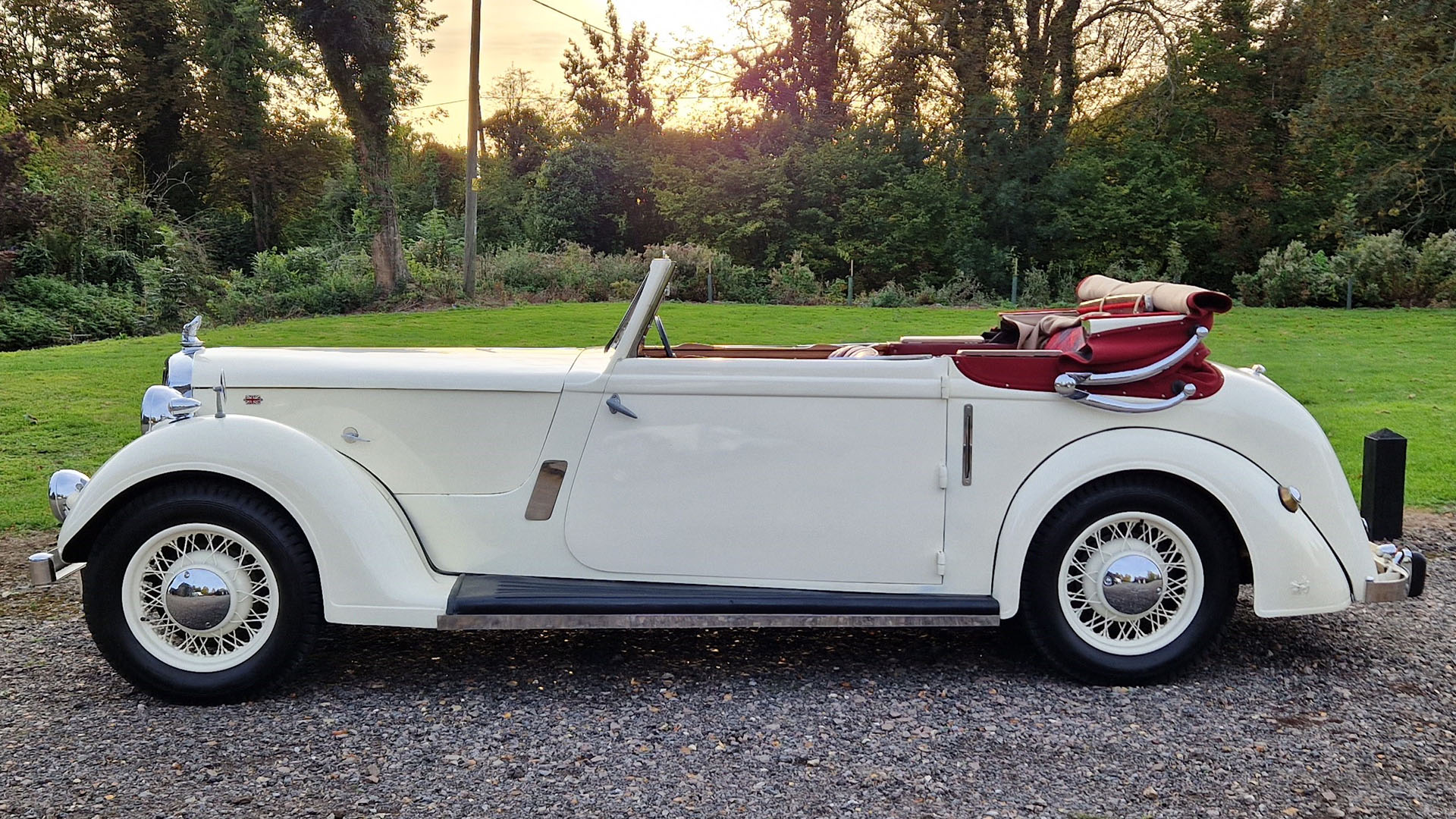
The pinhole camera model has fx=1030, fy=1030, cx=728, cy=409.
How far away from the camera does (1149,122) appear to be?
31.0 m

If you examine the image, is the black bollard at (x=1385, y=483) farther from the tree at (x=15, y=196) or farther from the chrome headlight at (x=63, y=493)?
the tree at (x=15, y=196)

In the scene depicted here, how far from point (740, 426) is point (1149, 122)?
103ft

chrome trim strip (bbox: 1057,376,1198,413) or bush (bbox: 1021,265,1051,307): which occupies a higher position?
bush (bbox: 1021,265,1051,307)

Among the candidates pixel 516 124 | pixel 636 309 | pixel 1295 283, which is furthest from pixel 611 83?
pixel 636 309

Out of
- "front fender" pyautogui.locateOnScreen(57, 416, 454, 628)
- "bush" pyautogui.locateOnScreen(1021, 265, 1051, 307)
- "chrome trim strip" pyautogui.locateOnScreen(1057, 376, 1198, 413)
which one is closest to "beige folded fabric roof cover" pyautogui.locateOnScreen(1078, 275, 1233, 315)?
"chrome trim strip" pyautogui.locateOnScreen(1057, 376, 1198, 413)

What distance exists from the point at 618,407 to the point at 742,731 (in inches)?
47.5

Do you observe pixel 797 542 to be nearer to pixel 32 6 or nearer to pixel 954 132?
pixel 954 132

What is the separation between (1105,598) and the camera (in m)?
3.75

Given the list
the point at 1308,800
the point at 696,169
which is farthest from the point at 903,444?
the point at 696,169

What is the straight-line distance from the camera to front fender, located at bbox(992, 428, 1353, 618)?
3.70 meters

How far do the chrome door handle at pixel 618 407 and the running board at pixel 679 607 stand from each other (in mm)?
612

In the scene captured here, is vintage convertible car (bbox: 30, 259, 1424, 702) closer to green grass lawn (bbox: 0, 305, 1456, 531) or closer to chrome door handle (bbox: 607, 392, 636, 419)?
chrome door handle (bbox: 607, 392, 636, 419)

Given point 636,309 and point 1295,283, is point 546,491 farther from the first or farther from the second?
point 1295,283

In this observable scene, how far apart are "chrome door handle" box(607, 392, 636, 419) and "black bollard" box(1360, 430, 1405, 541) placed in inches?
126
